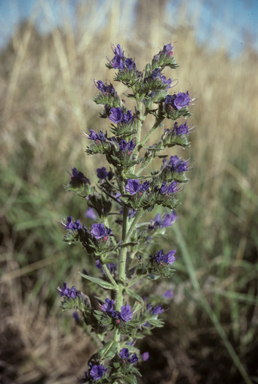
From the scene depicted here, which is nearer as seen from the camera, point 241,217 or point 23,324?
point 23,324

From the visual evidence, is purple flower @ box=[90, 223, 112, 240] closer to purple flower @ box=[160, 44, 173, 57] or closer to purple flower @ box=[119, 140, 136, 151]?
purple flower @ box=[119, 140, 136, 151]

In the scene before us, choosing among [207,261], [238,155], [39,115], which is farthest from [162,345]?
[238,155]

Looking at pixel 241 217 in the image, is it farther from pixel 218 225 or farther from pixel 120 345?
pixel 120 345

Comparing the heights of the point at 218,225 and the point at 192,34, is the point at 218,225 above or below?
below

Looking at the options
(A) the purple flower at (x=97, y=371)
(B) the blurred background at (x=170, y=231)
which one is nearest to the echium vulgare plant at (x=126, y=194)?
(A) the purple flower at (x=97, y=371)

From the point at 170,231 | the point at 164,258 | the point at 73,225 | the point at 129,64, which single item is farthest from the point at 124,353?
the point at 170,231

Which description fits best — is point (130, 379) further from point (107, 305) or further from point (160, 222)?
point (160, 222)

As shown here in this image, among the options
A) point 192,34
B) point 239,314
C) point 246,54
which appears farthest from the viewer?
point 246,54

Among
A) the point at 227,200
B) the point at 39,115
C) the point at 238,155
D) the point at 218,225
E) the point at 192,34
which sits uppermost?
the point at 192,34
